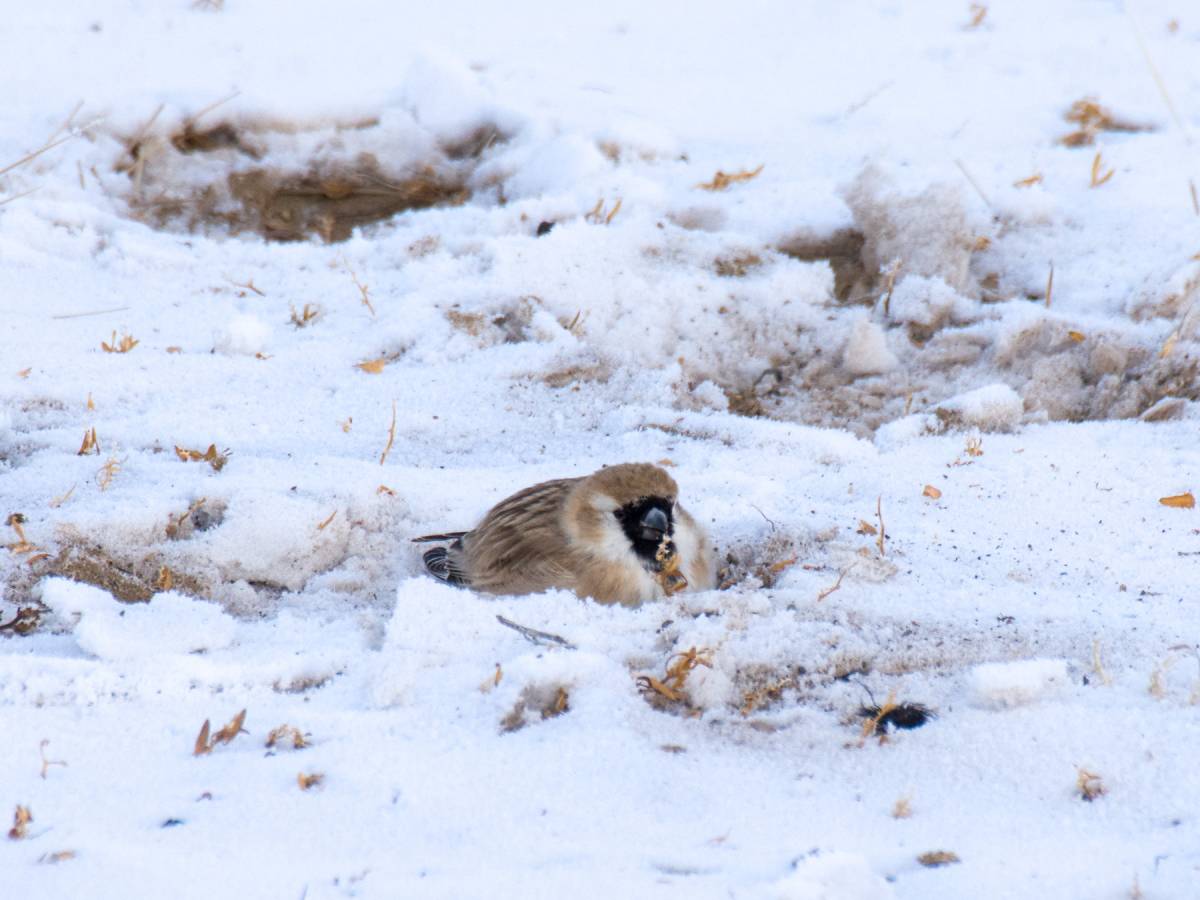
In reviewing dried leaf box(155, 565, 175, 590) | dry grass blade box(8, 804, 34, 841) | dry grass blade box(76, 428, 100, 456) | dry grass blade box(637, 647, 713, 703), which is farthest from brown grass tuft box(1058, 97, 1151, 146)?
dry grass blade box(8, 804, 34, 841)

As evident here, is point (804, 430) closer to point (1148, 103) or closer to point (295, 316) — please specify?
point (295, 316)

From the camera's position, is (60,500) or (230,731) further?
(60,500)

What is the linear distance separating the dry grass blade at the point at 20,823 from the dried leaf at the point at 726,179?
→ 4072mm

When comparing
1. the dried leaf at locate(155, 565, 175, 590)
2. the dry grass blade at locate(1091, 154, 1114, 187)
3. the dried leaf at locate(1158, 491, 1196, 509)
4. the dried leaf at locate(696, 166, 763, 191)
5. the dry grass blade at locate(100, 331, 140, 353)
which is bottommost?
the dried leaf at locate(155, 565, 175, 590)

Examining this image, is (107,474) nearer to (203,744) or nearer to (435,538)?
(435,538)

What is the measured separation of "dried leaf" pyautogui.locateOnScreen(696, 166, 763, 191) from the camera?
546cm

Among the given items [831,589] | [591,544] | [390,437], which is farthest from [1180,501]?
[390,437]

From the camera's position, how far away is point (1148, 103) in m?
6.14

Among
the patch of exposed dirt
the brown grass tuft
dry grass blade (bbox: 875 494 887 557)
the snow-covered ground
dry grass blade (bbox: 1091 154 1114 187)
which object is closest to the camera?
the snow-covered ground

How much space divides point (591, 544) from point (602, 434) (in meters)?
0.79

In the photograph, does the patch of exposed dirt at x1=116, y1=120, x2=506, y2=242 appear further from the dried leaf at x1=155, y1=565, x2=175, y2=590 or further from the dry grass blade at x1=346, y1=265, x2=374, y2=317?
the dried leaf at x1=155, y1=565, x2=175, y2=590

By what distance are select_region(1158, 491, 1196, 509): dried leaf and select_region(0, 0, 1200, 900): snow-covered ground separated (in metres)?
0.01

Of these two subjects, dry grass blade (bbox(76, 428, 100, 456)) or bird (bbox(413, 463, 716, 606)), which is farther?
dry grass blade (bbox(76, 428, 100, 456))

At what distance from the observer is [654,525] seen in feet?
10.9
